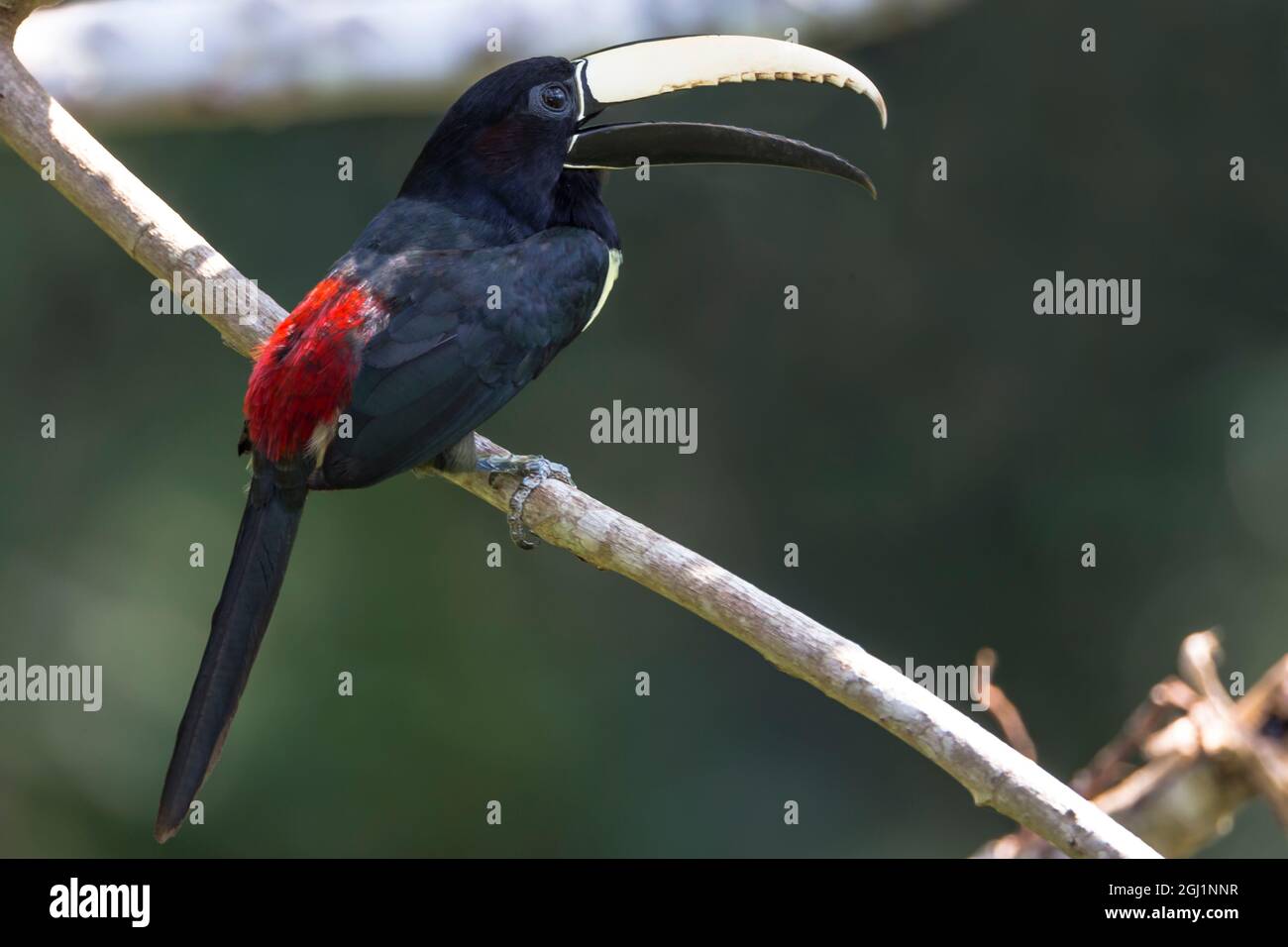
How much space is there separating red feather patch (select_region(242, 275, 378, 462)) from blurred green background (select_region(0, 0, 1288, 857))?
1.83 m

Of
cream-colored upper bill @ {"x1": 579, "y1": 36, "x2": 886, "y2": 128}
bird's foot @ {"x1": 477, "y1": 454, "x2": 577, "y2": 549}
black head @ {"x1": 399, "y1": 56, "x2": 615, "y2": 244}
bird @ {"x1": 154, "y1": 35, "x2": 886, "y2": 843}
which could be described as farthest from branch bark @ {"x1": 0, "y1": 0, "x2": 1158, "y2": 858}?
cream-colored upper bill @ {"x1": 579, "y1": 36, "x2": 886, "y2": 128}

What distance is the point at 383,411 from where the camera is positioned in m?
2.58

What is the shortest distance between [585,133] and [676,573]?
1.08m

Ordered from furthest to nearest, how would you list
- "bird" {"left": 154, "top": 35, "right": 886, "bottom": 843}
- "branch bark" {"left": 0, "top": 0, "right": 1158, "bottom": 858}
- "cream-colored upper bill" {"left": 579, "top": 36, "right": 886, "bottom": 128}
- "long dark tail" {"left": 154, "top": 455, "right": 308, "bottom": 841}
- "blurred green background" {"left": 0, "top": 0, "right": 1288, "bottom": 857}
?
"blurred green background" {"left": 0, "top": 0, "right": 1288, "bottom": 857} < "cream-colored upper bill" {"left": 579, "top": 36, "right": 886, "bottom": 128} < "bird" {"left": 154, "top": 35, "right": 886, "bottom": 843} < "long dark tail" {"left": 154, "top": 455, "right": 308, "bottom": 841} < "branch bark" {"left": 0, "top": 0, "right": 1158, "bottom": 858}

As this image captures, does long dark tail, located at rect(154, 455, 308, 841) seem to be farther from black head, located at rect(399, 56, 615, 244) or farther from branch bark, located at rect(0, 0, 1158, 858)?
black head, located at rect(399, 56, 615, 244)

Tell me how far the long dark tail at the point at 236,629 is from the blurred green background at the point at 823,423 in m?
1.85

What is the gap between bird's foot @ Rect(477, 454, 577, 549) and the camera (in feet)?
8.49

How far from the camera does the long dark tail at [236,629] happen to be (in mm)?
2346

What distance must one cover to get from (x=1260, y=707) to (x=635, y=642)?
111 inches

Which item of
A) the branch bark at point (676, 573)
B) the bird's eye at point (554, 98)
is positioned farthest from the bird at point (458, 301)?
the branch bark at point (676, 573)

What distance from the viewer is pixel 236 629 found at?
246cm

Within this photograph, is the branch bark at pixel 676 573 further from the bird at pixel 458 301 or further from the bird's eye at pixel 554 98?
the bird's eye at pixel 554 98

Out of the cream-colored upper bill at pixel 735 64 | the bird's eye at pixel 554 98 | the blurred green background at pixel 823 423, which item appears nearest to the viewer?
the cream-colored upper bill at pixel 735 64

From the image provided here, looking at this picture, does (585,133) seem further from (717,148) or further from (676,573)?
(676,573)
